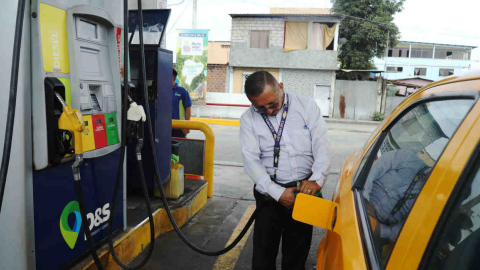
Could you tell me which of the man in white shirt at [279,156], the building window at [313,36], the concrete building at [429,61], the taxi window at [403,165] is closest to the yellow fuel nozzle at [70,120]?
the man in white shirt at [279,156]

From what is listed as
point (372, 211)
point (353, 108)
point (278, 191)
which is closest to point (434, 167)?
point (372, 211)

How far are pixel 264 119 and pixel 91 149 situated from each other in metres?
1.21

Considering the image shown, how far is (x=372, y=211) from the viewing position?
149 centimetres

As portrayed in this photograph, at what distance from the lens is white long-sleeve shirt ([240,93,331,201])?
2459mm

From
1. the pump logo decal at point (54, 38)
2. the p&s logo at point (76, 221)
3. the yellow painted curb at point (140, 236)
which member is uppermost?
the pump logo decal at point (54, 38)

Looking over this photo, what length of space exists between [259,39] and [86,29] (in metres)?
20.6

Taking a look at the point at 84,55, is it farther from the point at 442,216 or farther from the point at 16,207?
the point at 442,216

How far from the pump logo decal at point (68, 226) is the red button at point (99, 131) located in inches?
17.4

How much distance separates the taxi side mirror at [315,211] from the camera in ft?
5.51

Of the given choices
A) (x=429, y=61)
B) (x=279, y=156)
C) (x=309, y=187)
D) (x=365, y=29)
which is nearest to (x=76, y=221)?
(x=279, y=156)

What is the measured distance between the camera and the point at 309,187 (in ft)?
7.77

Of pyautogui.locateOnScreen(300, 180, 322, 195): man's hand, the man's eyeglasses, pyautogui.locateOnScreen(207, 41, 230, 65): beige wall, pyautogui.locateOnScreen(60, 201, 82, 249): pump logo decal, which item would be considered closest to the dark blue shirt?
pyautogui.locateOnScreen(60, 201, 82, 249): pump logo decal

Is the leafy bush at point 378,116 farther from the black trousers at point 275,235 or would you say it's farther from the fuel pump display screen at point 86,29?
the fuel pump display screen at point 86,29

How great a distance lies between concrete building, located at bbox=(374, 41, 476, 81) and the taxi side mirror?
44.0m
